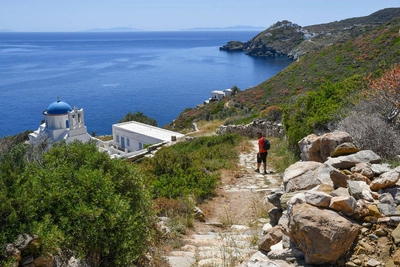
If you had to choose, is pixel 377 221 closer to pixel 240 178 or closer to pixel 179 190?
pixel 179 190

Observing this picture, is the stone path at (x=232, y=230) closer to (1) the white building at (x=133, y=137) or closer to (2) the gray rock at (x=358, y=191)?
(2) the gray rock at (x=358, y=191)

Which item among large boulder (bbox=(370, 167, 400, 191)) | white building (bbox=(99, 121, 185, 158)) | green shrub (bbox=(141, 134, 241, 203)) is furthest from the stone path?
white building (bbox=(99, 121, 185, 158))

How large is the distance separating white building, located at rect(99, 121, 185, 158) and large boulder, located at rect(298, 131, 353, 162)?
19.7m

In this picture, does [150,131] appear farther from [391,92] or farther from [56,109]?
[391,92]

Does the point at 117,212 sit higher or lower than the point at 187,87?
higher

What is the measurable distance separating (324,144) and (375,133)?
1.10m

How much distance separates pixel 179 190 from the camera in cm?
821

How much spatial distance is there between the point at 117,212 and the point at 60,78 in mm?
85379

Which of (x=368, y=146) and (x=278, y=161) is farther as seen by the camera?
(x=278, y=161)

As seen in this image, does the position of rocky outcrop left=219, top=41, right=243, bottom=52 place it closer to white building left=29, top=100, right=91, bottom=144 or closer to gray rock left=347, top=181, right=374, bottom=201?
white building left=29, top=100, right=91, bottom=144

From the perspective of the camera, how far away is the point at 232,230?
261 inches

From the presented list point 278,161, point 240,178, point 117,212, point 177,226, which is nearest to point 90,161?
point 117,212

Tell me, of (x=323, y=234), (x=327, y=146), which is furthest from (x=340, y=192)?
(x=327, y=146)

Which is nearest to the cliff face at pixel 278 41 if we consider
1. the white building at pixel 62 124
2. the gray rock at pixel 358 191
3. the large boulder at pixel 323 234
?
the white building at pixel 62 124
